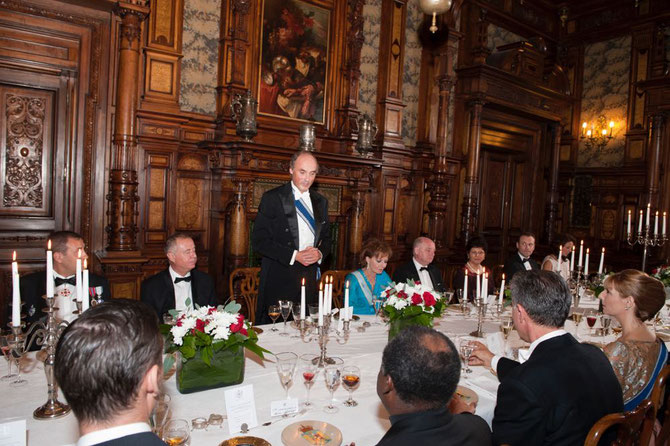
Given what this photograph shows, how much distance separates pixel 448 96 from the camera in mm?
7391

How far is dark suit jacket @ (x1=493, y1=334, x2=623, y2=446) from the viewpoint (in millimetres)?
1601

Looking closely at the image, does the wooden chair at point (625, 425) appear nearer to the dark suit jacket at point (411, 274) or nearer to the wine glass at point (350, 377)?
the wine glass at point (350, 377)

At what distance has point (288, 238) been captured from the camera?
12.3 ft

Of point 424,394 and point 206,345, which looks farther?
point 206,345

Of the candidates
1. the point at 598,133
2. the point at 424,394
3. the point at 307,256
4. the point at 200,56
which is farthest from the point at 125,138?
the point at 598,133

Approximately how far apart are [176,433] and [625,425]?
142 centimetres

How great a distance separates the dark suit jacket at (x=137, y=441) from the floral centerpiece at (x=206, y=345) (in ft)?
2.62

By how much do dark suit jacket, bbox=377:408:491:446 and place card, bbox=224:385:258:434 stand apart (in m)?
0.63

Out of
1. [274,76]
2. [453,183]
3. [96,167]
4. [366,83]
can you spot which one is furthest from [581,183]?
[96,167]

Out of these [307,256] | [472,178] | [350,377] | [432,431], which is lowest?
[350,377]

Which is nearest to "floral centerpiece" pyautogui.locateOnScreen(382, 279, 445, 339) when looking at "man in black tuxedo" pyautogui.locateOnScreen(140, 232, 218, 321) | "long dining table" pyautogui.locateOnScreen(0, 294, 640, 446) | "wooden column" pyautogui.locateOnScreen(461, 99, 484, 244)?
"long dining table" pyautogui.locateOnScreen(0, 294, 640, 446)

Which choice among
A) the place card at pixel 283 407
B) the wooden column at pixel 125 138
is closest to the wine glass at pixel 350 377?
the place card at pixel 283 407

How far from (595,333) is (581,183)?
716cm

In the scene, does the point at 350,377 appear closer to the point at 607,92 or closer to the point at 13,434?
the point at 13,434
